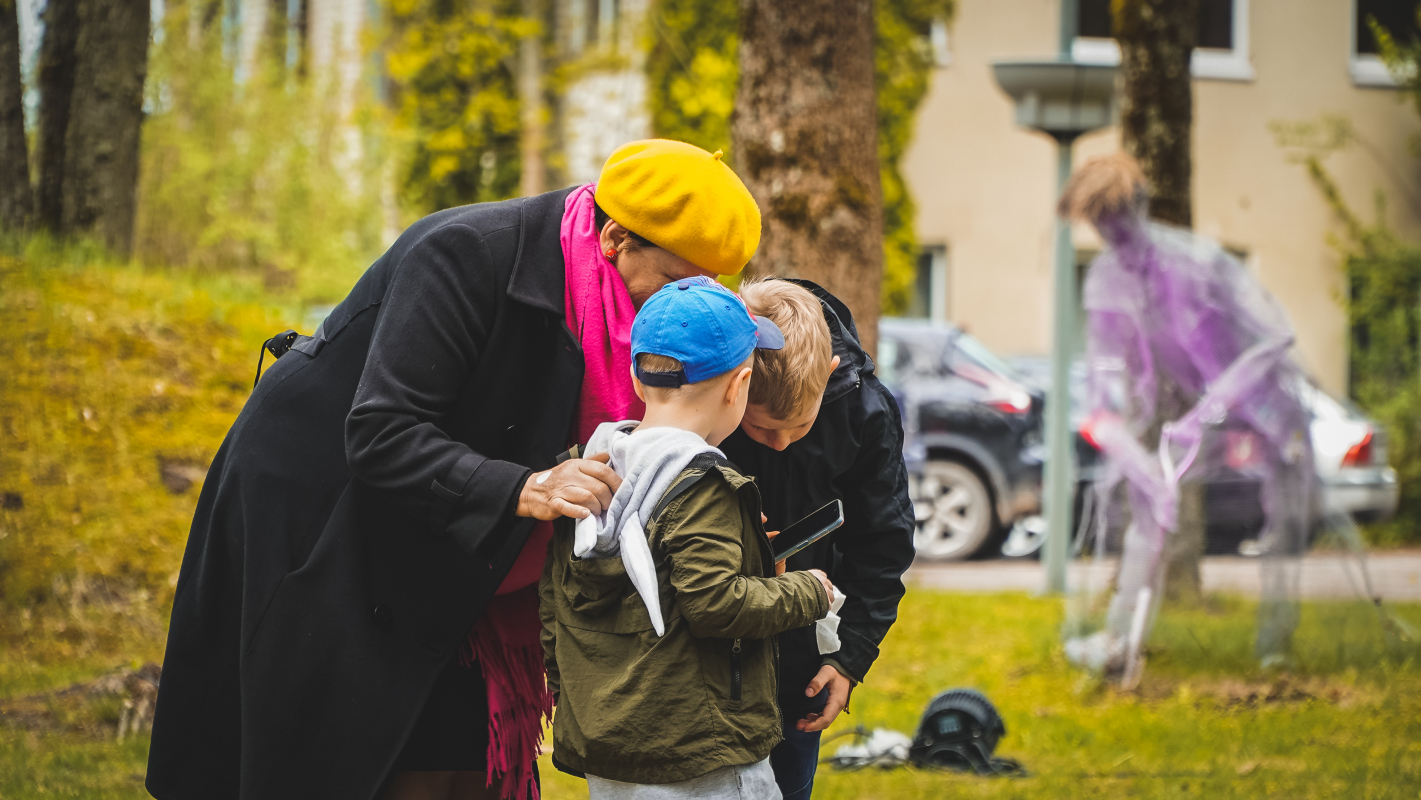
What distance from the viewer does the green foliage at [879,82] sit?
14.0 m

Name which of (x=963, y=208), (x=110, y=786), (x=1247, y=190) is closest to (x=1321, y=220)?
(x=1247, y=190)

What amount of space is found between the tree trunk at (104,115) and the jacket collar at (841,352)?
508cm

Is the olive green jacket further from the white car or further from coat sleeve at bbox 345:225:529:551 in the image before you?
the white car

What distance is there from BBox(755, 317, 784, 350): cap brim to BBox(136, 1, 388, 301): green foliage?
288 inches

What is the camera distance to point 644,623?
6.84 ft

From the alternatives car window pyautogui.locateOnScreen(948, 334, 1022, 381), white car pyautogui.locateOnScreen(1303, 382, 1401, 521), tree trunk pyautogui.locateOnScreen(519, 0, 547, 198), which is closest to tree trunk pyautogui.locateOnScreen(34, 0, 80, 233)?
car window pyautogui.locateOnScreen(948, 334, 1022, 381)

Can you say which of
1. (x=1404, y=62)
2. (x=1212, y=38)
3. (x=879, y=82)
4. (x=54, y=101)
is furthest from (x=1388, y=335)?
(x=54, y=101)

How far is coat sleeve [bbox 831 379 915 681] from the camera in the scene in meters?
2.52

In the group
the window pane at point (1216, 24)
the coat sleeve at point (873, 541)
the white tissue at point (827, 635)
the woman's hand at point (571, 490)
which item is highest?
the window pane at point (1216, 24)

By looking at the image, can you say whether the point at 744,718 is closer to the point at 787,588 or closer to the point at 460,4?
the point at 787,588

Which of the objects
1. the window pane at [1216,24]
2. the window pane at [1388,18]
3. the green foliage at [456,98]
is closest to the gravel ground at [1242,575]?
the window pane at [1216,24]

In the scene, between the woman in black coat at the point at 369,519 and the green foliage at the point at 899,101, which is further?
the green foliage at the point at 899,101

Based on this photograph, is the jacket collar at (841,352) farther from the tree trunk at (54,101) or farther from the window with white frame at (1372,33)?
the window with white frame at (1372,33)

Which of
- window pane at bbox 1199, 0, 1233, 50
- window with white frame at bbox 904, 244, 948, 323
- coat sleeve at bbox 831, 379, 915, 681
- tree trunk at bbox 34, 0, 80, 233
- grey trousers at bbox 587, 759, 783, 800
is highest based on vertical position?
window pane at bbox 1199, 0, 1233, 50
